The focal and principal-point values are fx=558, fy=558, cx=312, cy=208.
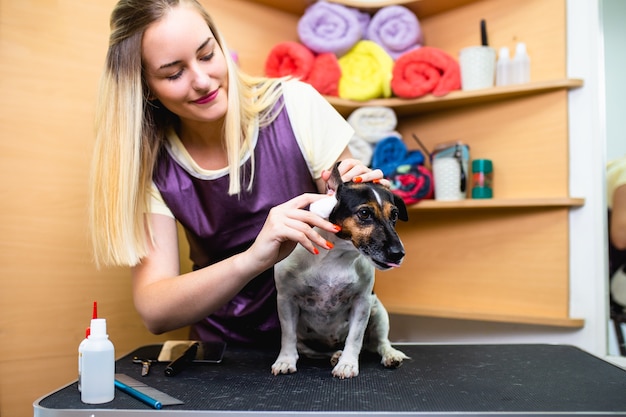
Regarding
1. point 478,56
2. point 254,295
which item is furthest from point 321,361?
point 478,56

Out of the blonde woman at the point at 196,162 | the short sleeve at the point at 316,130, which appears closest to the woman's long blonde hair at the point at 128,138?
the blonde woman at the point at 196,162

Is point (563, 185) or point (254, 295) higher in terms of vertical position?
point (563, 185)

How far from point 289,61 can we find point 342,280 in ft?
3.68

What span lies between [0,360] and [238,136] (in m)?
0.81

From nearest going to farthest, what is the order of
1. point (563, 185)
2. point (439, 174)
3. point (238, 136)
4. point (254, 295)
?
1. point (238, 136)
2. point (254, 295)
3. point (563, 185)
4. point (439, 174)

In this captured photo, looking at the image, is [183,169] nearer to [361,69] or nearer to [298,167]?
[298,167]

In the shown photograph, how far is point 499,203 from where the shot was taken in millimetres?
1765

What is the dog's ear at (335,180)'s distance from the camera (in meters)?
0.96

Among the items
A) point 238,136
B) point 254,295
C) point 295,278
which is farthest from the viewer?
point 254,295

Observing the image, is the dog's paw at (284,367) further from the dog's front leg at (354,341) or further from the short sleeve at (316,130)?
the short sleeve at (316,130)

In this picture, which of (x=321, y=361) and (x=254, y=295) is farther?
(x=254, y=295)

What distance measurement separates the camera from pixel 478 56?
5.98 ft

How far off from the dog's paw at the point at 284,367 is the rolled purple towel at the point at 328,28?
1.27 m

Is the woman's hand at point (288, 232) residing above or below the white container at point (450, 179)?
below
